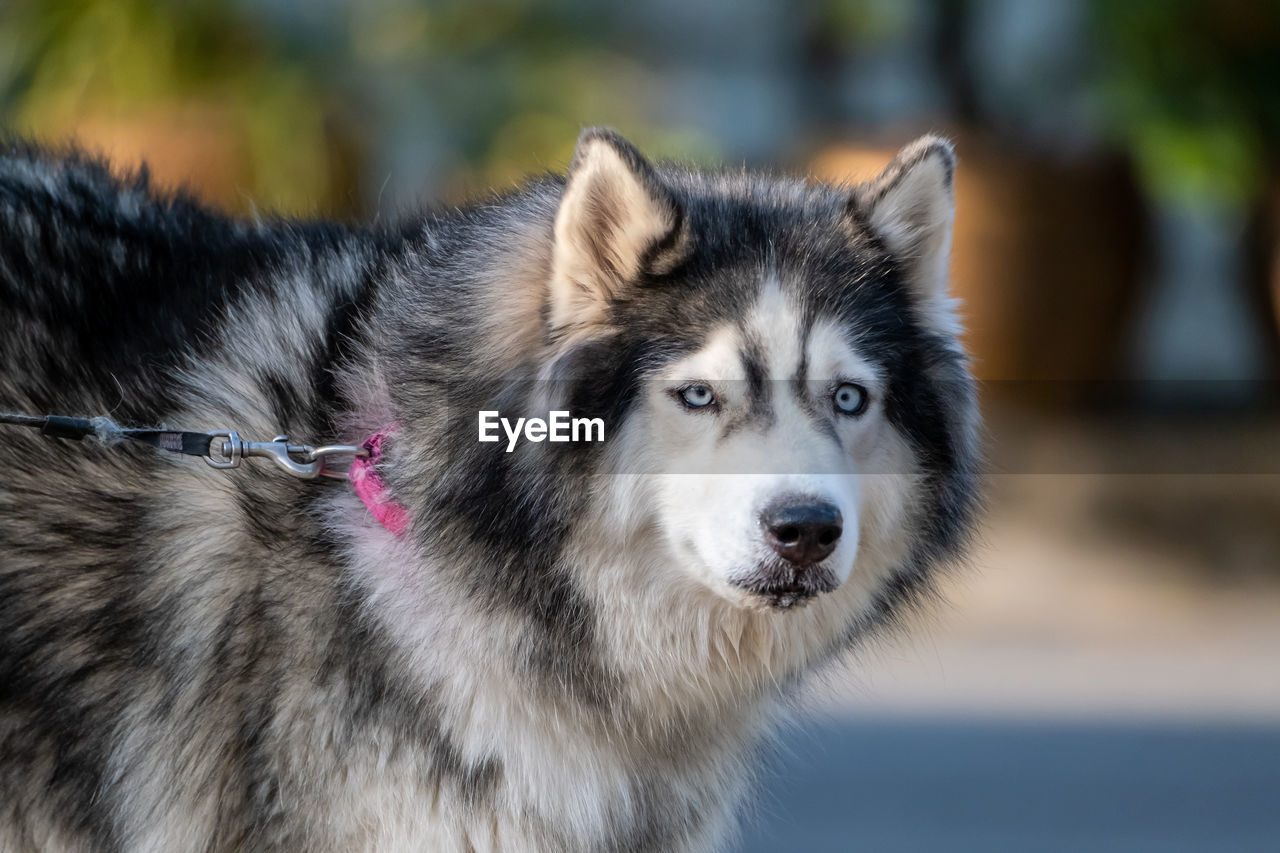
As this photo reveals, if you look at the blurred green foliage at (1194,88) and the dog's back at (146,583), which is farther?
the blurred green foliage at (1194,88)

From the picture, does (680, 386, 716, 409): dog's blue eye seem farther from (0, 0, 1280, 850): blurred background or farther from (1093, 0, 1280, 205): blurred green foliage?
(1093, 0, 1280, 205): blurred green foliage

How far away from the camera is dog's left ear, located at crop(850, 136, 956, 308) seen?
2957 millimetres

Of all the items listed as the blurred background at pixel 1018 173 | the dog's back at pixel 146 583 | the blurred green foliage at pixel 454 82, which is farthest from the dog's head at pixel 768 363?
the blurred green foliage at pixel 454 82

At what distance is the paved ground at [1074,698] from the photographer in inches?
192

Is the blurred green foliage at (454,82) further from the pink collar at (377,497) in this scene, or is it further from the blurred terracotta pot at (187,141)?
the pink collar at (377,497)

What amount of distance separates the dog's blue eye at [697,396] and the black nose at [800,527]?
26 cm

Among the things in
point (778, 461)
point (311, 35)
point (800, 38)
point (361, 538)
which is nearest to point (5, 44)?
point (311, 35)

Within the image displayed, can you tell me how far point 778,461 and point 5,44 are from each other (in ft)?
22.7

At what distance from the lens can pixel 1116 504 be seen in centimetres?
767

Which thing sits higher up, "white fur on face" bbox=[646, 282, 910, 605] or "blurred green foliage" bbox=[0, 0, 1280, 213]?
"blurred green foliage" bbox=[0, 0, 1280, 213]

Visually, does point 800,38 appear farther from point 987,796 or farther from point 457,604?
point 457,604

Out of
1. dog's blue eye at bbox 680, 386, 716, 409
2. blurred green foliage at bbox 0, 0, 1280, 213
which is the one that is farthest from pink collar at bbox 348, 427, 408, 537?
blurred green foliage at bbox 0, 0, 1280, 213

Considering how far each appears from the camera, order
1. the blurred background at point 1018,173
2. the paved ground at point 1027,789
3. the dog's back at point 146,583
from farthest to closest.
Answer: the blurred background at point 1018,173 < the paved ground at point 1027,789 < the dog's back at point 146,583

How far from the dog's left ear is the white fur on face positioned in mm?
340
